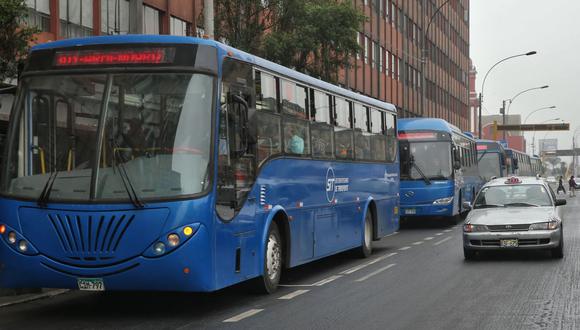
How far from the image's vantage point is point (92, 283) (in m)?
9.54

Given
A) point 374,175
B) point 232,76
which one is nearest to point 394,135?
point 374,175

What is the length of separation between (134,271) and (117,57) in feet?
7.77

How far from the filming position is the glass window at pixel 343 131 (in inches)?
597

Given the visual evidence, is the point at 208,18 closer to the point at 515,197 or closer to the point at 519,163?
the point at 515,197

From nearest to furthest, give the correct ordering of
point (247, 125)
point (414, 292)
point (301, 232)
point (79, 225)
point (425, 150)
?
point (79, 225) → point (247, 125) → point (414, 292) → point (301, 232) → point (425, 150)

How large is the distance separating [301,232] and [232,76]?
332cm

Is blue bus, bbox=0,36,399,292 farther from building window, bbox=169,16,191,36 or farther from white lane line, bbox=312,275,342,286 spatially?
building window, bbox=169,16,191,36

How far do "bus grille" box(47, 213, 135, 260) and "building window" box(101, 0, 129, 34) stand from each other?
1575cm

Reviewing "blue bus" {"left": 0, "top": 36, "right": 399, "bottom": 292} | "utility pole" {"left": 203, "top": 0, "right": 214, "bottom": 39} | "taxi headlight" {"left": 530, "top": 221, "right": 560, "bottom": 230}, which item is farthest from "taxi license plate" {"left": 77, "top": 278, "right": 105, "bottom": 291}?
"taxi headlight" {"left": 530, "top": 221, "right": 560, "bottom": 230}

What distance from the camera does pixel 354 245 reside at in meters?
16.3

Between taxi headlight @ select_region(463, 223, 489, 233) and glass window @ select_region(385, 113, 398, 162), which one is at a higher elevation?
glass window @ select_region(385, 113, 398, 162)

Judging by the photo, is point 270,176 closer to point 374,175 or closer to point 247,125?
point 247,125

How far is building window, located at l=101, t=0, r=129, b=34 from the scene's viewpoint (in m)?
24.9

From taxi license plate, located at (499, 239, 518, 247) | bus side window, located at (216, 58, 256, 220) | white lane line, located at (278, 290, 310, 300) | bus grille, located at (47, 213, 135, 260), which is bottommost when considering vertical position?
white lane line, located at (278, 290, 310, 300)
